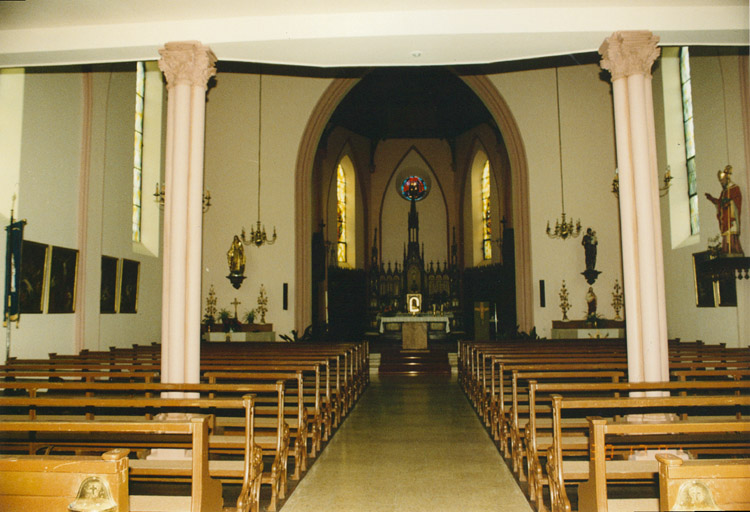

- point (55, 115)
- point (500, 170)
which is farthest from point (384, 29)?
point (500, 170)

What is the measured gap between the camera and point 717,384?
430 centimetres

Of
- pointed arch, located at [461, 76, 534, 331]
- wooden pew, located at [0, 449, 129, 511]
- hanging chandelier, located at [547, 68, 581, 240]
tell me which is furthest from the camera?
pointed arch, located at [461, 76, 534, 331]

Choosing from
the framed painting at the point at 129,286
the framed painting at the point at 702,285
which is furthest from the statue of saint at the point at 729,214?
the framed painting at the point at 129,286

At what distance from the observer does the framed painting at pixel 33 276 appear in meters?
8.12

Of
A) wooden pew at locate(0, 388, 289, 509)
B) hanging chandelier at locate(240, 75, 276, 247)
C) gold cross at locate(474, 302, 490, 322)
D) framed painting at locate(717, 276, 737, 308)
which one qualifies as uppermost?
hanging chandelier at locate(240, 75, 276, 247)

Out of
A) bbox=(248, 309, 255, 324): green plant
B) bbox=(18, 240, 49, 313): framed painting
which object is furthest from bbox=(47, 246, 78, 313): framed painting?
bbox=(248, 309, 255, 324): green plant

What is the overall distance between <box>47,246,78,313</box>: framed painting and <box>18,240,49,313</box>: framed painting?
0.24m

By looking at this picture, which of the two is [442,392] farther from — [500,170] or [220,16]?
[500,170]

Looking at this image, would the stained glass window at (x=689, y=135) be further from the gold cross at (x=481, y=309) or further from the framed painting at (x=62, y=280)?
the framed painting at (x=62, y=280)

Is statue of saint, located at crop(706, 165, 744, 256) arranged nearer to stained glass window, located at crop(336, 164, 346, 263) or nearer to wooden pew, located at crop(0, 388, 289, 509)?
wooden pew, located at crop(0, 388, 289, 509)

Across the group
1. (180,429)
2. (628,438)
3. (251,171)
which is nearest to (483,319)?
(251,171)

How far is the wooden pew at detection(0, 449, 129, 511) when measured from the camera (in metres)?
2.17

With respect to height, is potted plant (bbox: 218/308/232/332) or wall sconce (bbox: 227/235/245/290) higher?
wall sconce (bbox: 227/235/245/290)

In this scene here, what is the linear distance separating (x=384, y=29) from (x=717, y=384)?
447 cm
